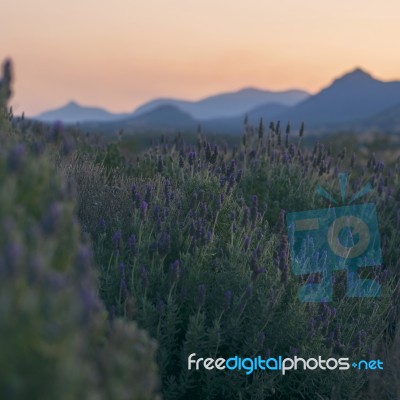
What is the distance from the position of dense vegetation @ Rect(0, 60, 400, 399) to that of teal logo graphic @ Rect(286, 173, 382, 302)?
11cm

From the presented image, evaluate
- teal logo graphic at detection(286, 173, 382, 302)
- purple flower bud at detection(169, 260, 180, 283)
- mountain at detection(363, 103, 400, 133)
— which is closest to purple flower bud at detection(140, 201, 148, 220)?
purple flower bud at detection(169, 260, 180, 283)

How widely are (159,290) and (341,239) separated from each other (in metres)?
2.06

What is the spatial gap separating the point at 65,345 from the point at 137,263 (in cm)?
182

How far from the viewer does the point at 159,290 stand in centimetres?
301

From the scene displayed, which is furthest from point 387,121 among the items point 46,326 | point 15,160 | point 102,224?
point 46,326

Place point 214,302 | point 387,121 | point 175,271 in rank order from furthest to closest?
point 387,121, point 214,302, point 175,271

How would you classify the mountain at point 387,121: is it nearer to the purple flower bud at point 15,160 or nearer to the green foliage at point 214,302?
the green foliage at point 214,302

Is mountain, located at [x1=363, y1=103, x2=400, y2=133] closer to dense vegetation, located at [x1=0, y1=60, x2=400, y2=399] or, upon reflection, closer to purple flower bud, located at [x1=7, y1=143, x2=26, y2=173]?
dense vegetation, located at [x1=0, y1=60, x2=400, y2=399]

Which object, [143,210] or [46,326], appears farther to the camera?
[143,210]

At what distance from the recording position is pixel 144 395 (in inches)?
65.1

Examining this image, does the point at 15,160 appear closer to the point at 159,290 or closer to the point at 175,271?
the point at 175,271

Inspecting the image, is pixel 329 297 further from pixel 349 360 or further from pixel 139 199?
pixel 139 199

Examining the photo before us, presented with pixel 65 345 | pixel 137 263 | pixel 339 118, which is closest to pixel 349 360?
pixel 137 263

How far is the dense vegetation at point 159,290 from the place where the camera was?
1.30 meters
